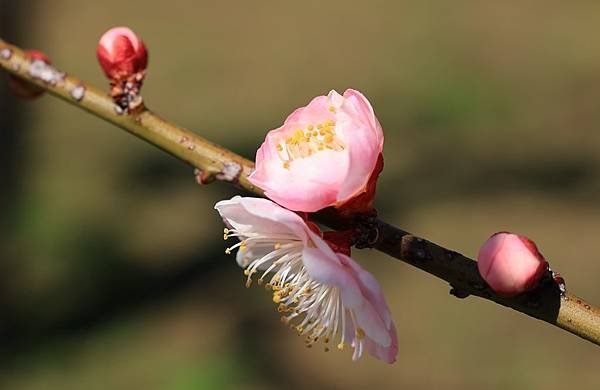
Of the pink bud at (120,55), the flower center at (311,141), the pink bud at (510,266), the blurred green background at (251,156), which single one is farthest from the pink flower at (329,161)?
the blurred green background at (251,156)

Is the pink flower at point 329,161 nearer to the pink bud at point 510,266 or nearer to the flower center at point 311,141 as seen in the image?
the flower center at point 311,141

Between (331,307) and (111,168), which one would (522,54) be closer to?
(111,168)

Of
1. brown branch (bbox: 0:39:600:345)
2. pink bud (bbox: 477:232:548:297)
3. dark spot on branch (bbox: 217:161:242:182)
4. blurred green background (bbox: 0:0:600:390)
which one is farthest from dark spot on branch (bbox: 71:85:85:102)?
blurred green background (bbox: 0:0:600:390)

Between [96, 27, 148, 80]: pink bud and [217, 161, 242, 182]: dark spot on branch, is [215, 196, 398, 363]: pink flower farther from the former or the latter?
[96, 27, 148, 80]: pink bud

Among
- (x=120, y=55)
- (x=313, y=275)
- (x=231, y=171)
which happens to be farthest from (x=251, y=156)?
(x=313, y=275)

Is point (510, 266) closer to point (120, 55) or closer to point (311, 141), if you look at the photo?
point (311, 141)

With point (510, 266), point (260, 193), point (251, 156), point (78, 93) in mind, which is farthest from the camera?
point (251, 156)
